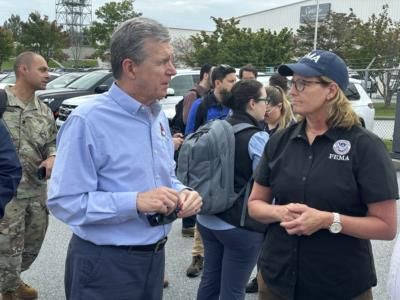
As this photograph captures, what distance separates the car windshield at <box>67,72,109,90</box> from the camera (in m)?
13.6

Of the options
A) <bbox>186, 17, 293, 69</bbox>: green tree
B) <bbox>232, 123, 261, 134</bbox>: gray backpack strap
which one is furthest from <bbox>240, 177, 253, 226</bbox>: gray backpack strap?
<bbox>186, 17, 293, 69</bbox>: green tree

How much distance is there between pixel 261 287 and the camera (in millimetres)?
2670

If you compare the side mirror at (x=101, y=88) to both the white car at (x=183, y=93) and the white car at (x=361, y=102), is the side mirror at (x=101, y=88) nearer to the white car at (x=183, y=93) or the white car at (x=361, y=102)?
the white car at (x=183, y=93)

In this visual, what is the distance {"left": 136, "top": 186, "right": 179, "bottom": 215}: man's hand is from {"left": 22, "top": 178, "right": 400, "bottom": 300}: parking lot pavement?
254cm

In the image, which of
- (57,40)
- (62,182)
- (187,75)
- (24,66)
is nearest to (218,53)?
(57,40)

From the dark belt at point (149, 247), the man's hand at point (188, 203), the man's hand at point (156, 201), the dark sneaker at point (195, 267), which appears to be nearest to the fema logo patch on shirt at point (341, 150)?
the man's hand at point (188, 203)

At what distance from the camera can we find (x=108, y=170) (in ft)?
7.00

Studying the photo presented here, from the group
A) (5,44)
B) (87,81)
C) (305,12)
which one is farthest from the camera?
(305,12)

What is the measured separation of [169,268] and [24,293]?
1426 millimetres

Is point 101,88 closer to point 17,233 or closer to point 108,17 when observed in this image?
point 17,233

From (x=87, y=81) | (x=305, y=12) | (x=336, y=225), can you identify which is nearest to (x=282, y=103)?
(x=336, y=225)

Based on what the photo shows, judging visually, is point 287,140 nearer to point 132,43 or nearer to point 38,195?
point 132,43

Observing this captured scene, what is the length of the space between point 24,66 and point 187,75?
333 inches

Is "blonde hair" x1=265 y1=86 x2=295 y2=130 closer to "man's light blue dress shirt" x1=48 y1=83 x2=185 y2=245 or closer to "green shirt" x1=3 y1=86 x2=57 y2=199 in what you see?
"green shirt" x1=3 y1=86 x2=57 y2=199
